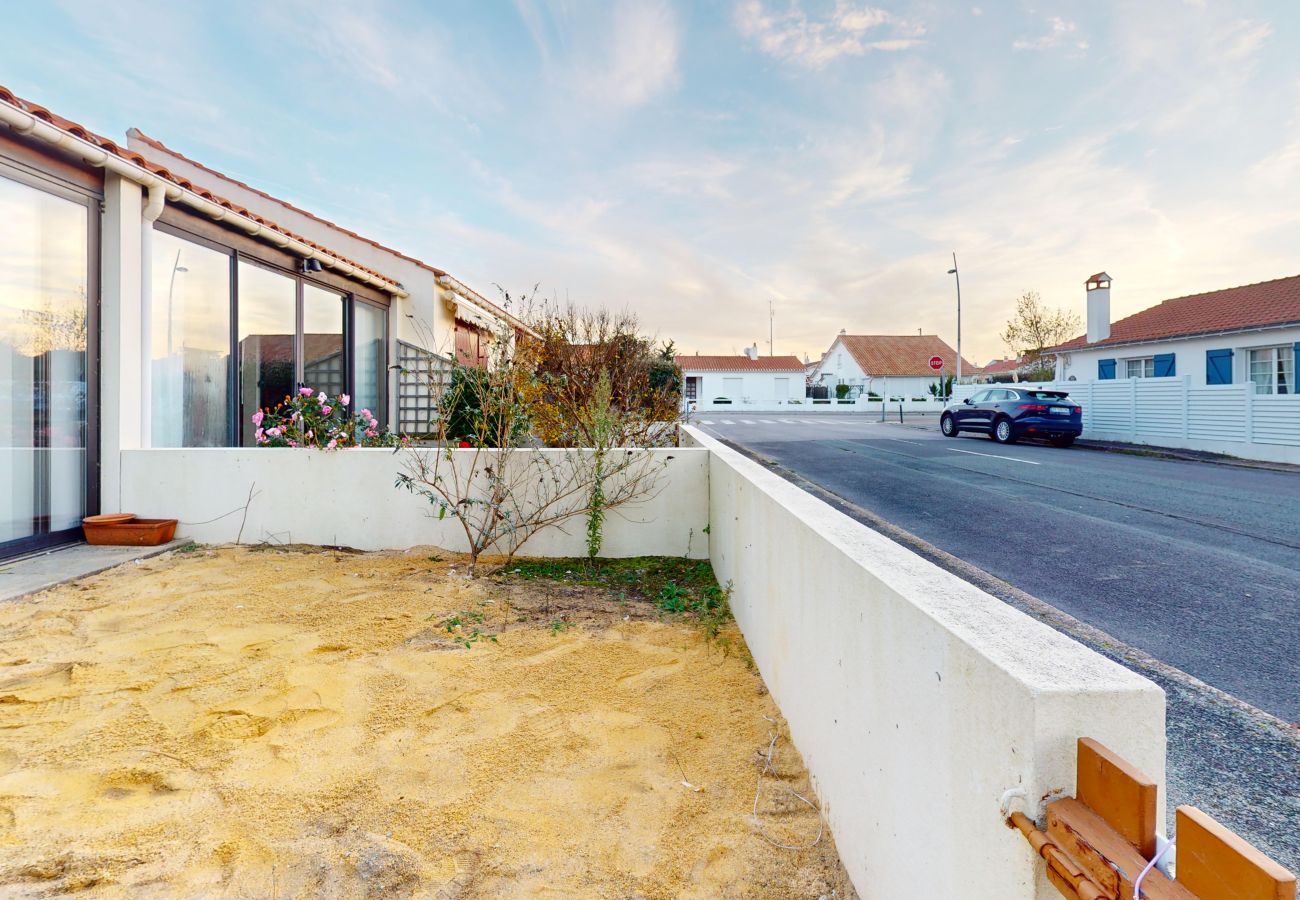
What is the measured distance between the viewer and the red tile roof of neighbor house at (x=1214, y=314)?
16703mm

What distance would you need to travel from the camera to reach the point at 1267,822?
2014mm

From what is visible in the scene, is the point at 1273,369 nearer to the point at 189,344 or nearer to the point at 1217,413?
the point at 1217,413

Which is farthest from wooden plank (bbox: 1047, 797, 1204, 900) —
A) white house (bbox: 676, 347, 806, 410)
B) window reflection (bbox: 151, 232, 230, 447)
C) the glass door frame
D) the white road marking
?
white house (bbox: 676, 347, 806, 410)

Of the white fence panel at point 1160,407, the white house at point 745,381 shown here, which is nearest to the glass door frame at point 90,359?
the white fence panel at point 1160,407

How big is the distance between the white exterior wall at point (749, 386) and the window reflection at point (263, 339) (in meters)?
40.4

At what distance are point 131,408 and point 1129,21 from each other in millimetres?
13082

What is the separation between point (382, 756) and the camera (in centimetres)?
266

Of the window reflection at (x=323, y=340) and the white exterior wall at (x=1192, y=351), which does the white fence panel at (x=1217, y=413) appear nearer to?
the white exterior wall at (x=1192, y=351)

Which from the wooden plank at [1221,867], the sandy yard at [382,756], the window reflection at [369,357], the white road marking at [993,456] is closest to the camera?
the wooden plank at [1221,867]

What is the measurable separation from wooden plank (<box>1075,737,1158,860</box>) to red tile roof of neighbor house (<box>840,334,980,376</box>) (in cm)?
4947

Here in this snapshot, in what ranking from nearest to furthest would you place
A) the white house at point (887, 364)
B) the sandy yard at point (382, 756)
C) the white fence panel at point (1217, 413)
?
the sandy yard at point (382, 756) < the white fence panel at point (1217, 413) < the white house at point (887, 364)

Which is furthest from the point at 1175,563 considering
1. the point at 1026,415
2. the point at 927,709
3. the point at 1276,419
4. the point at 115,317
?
the point at 1026,415

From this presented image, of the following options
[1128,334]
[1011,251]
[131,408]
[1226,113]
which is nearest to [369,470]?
[131,408]

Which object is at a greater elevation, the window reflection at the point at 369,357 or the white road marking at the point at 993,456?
the window reflection at the point at 369,357
